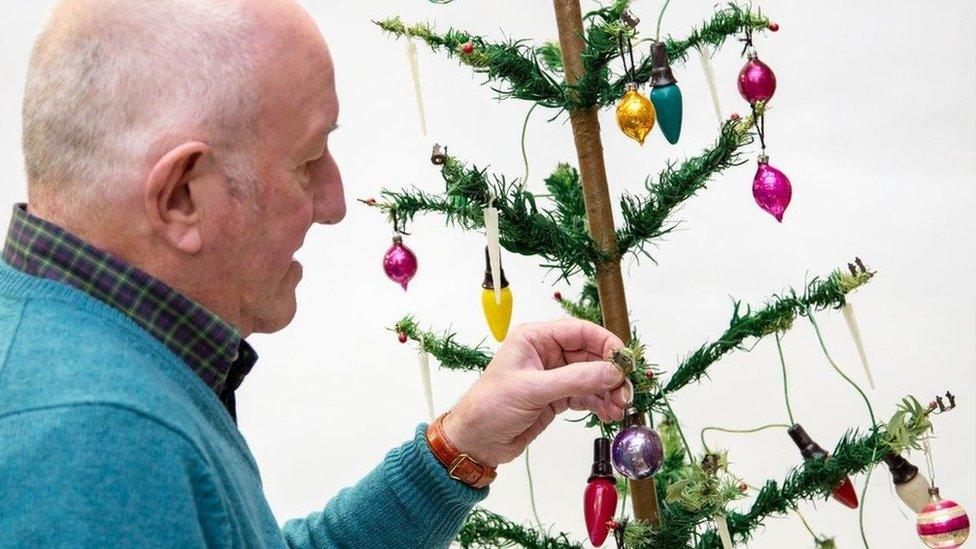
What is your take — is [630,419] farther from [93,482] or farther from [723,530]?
[93,482]

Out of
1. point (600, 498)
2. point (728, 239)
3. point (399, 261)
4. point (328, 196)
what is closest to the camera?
point (328, 196)

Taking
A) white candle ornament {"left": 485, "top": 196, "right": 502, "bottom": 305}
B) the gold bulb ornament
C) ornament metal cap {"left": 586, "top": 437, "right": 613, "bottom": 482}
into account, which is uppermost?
the gold bulb ornament

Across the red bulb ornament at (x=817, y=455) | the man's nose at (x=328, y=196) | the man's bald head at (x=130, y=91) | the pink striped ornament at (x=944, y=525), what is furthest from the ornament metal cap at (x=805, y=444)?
the man's bald head at (x=130, y=91)

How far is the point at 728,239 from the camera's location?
210 centimetres

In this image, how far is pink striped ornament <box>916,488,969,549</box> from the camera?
132 centimetres

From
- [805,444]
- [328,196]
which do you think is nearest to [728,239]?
[805,444]

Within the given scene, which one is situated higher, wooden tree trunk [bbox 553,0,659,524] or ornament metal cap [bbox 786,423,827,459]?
wooden tree trunk [bbox 553,0,659,524]

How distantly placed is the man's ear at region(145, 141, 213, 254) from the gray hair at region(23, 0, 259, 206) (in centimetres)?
1

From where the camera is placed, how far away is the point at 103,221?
87 centimetres

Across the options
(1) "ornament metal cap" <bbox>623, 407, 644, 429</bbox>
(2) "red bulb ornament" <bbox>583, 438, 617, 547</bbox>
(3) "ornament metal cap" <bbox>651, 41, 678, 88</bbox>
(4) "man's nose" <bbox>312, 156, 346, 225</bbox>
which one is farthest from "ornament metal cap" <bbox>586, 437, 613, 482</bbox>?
(4) "man's nose" <bbox>312, 156, 346, 225</bbox>

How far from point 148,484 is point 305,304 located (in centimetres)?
149

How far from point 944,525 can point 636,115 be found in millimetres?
467

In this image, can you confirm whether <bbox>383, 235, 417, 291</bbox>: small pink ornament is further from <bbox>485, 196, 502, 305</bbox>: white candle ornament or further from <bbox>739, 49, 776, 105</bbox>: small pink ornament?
<bbox>739, 49, 776, 105</bbox>: small pink ornament

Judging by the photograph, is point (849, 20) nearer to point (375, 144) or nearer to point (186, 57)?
point (375, 144)
